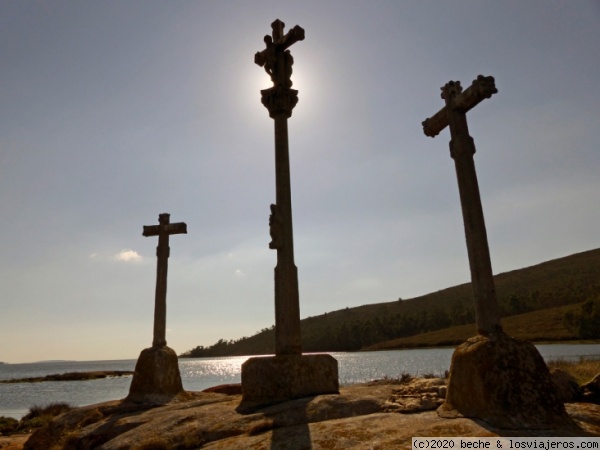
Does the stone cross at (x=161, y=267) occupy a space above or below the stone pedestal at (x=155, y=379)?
above

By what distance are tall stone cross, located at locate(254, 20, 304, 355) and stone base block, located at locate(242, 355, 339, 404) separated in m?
0.46

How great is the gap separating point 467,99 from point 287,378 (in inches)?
242

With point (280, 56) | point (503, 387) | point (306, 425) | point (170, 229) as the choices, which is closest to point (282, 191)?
point (280, 56)

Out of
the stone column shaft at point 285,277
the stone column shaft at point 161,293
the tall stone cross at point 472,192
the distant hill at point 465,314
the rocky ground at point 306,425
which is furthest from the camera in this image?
the distant hill at point 465,314

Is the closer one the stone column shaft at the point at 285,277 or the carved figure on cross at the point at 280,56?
the stone column shaft at the point at 285,277

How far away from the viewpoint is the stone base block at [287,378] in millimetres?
8883

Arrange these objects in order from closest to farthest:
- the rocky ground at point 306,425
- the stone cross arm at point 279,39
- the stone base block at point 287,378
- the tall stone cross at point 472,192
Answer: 1. the rocky ground at point 306,425
2. the tall stone cross at point 472,192
3. the stone base block at point 287,378
4. the stone cross arm at point 279,39

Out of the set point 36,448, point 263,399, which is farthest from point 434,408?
point 36,448

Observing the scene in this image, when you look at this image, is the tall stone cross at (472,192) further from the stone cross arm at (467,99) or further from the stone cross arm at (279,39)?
the stone cross arm at (279,39)

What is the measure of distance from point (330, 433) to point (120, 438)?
4091 millimetres

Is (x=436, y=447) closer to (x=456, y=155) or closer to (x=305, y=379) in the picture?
(x=305, y=379)

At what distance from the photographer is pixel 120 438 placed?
8062 millimetres

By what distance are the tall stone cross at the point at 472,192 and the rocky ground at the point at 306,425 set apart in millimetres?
1673

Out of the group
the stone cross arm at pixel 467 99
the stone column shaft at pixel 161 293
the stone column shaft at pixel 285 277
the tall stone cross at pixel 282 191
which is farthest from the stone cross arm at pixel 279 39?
the stone column shaft at pixel 161 293
